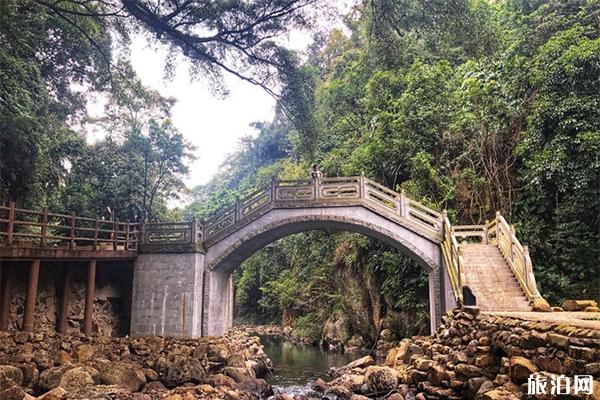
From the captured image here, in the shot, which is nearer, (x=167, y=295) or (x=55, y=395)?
(x=55, y=395)

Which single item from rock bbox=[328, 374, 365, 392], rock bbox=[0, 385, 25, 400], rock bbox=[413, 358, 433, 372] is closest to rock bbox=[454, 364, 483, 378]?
rock bbox=[413, 358, 433, 372]

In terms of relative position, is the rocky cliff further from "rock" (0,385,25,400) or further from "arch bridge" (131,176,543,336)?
"rock" (0,385,25,400)

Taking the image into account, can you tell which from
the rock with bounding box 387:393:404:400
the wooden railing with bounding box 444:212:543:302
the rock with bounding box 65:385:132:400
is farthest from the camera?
the wooden railing with bounding box 444:212:543:302

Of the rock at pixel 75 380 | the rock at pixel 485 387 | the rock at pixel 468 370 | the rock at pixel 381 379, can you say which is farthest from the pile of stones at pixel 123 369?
the rock at pixel 485 387

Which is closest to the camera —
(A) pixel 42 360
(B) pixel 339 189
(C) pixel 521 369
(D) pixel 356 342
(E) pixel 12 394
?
(C) pixel 521 369

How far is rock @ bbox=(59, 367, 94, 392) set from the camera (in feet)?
25.7

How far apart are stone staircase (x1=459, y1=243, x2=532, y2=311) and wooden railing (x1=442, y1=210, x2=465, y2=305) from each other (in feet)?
0.75

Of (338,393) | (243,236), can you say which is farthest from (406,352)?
(243,236)

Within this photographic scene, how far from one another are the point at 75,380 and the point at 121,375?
1.05m

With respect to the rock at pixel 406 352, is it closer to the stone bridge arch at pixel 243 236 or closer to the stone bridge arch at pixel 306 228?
the stone bridge arch at pixel 306 228

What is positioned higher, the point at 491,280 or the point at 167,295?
the point at 491,280

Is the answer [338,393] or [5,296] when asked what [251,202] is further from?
[5,296]

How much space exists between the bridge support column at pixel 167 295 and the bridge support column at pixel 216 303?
20cm

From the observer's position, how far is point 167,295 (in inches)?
493
